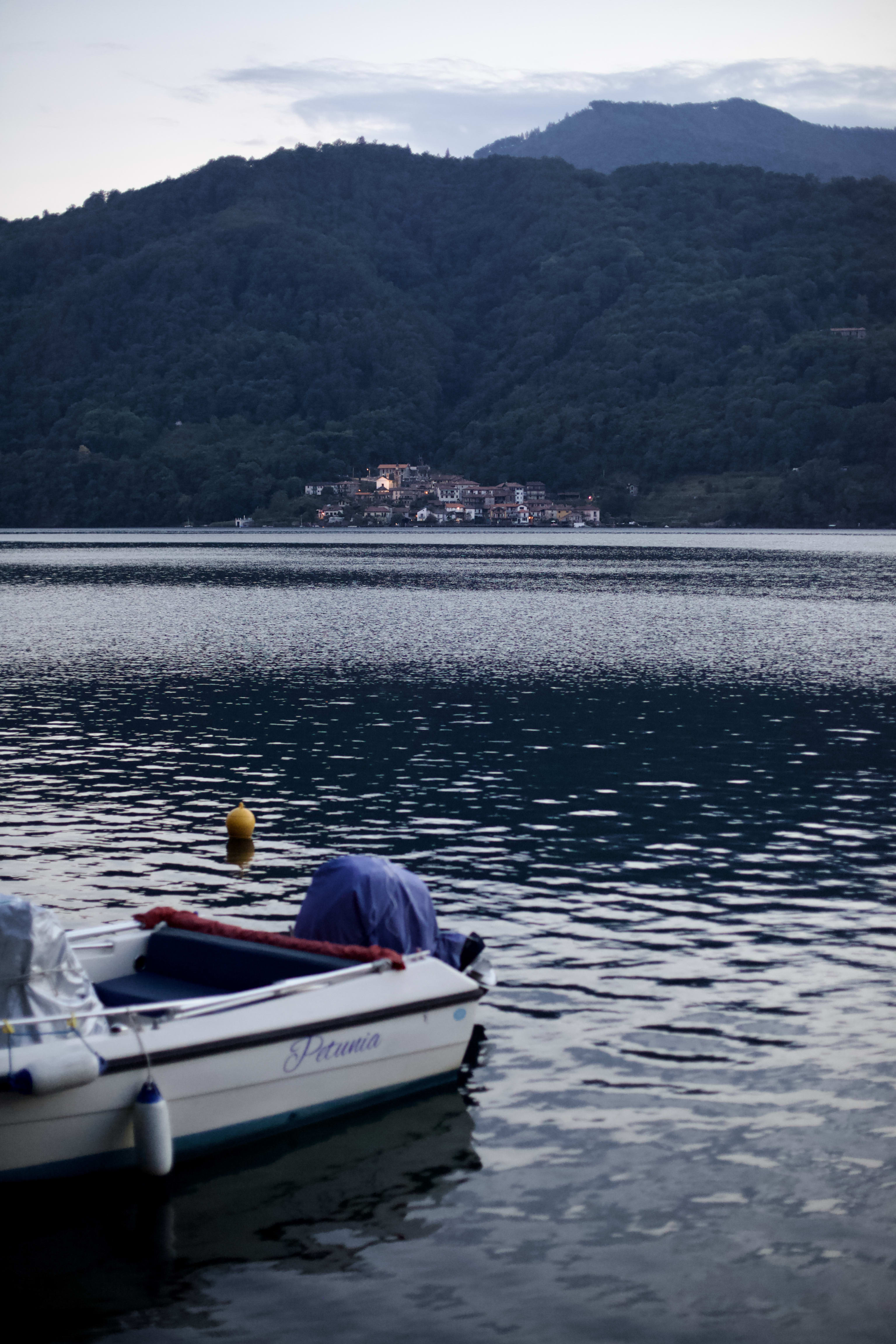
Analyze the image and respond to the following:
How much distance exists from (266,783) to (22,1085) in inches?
714

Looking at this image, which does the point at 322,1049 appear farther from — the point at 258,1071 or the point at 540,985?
the point at 540,985

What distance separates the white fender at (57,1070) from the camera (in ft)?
33.8

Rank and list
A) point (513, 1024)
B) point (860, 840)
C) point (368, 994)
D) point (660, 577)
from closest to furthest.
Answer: point (368, 994), point (513, 1024), point (860, 840), point (660, 577)

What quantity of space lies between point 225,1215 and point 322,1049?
169 cm

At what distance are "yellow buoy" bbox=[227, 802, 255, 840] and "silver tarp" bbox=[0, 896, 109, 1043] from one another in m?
11.2

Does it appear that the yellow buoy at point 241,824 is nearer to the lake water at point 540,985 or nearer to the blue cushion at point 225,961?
the lake water at point 540,985

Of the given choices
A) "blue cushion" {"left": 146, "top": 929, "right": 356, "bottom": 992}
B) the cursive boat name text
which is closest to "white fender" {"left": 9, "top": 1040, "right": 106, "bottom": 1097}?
the cursive boat name text

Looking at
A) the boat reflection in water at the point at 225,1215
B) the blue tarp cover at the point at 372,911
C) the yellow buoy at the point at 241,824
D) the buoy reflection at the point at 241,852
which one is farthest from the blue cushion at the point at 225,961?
the yellow buoy at the point at 241,824

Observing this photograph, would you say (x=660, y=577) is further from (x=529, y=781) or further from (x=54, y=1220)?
(x=54, y=1220)

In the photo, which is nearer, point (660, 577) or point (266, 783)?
point (266, 783)

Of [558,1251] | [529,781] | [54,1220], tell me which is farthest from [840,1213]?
[529,781]

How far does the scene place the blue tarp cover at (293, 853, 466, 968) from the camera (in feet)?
45.3

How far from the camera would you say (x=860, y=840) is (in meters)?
23.3

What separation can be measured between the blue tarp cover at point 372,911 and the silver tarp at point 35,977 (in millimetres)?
2970
